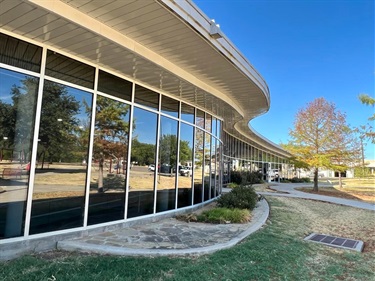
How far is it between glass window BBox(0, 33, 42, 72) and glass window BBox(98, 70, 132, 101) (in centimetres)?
134

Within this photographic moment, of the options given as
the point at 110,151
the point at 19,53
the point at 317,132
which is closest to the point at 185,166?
the point at 110,151

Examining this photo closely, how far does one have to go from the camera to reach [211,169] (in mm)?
11180

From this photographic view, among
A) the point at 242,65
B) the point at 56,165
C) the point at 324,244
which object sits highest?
the point at 242,65

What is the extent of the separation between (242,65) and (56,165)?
464cm

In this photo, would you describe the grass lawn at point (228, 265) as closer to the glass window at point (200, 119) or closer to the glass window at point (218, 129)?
the glass window at point (200, 119)

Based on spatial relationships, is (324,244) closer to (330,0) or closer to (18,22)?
(18,22)

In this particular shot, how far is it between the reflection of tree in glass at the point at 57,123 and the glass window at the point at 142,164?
5.32 ft

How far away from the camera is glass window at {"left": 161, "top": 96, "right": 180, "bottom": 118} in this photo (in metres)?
7.76

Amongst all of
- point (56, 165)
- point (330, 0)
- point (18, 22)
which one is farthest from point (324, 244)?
point (330, 0)

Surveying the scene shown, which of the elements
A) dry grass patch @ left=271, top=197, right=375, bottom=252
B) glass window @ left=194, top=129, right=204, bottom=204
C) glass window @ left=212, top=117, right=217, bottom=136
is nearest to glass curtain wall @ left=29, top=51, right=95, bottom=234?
glass window @ left=194, top=129, right=204, bottom=204

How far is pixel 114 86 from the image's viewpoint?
6273mm

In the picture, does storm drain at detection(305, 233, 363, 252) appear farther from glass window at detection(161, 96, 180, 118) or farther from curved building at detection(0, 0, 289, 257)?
glass window at detection(161, 96, 180, 118)

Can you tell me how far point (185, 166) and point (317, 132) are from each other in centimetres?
1539

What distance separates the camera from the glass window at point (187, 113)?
342 inches
